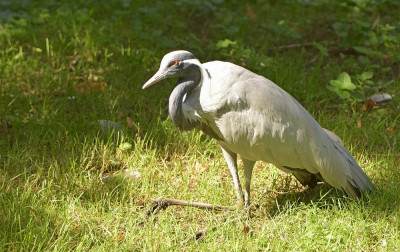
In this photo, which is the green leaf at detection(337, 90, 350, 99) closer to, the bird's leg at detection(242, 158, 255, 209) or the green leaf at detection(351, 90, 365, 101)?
the green leaf at detection(351, 90, 365, 101)

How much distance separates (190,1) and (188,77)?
3.39 m

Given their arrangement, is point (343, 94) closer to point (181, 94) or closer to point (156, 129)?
point (156, 129)

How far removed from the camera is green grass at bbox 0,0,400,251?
3.42 metres

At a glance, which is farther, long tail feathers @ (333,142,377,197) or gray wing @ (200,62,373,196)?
long tail feathers @ (333,142,377,197)

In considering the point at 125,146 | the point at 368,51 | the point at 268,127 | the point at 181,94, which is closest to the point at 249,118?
the point at 268,127

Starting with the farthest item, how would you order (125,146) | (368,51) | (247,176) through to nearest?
(368,51) < (125,146) < (247,176)

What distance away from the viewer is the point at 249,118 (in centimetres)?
338

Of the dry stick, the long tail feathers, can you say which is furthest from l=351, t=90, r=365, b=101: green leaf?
the dry stick

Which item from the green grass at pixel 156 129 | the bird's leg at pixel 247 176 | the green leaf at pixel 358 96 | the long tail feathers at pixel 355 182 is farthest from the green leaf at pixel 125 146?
the green leaf at pixel 358 96

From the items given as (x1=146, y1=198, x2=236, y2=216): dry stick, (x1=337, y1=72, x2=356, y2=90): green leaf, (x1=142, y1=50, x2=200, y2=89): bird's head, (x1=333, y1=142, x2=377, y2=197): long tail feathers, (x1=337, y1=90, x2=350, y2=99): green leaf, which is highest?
(x1=142, y1=50, x2=200, y2=89): bird's head

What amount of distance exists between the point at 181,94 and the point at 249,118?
45cm

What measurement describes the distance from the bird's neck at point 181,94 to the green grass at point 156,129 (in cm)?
64

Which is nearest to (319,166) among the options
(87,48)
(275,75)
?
(275,75)

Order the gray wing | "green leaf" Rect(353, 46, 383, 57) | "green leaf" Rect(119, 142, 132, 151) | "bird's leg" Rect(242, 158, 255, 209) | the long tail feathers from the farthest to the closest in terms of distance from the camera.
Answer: "green leaf" Rect(353, 46, 383, 57) < "green leaf" Rect(119, 142, 132, 151) < "bird's leg" Rect(242, 158, 255, 209) < the long tail feathers < the gray wing
